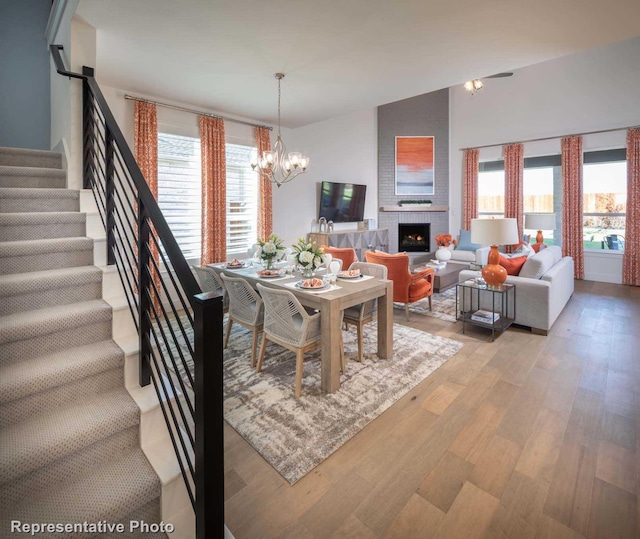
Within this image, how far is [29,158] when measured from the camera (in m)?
2.81

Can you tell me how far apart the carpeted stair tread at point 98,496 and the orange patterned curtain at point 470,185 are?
8396 mm

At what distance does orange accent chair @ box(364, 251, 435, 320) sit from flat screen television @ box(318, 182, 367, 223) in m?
2.86

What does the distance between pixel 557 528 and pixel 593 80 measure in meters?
8.07

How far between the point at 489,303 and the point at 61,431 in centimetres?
427

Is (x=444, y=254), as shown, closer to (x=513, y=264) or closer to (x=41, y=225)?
(x=513, y=264)

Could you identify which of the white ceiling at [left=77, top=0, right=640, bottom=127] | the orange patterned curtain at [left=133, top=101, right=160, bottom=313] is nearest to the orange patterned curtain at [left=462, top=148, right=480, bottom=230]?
the white ceiling at [left=77, top=0, right=640, bottom=127]

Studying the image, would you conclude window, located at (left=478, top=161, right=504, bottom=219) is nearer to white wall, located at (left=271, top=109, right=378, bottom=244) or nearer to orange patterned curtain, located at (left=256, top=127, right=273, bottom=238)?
white wall, located at (left=271, top=109, right=378, bottom=244)

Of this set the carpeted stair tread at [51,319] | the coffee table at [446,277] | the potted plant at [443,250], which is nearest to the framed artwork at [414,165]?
the potted plant at [443,250]

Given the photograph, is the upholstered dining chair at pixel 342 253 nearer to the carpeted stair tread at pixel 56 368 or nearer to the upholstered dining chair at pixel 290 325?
the upholstered dining chair at pixel 290 325

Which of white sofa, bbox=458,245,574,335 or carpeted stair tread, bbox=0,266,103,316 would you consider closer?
carpeted stair tread, bbox=0,266,103,316

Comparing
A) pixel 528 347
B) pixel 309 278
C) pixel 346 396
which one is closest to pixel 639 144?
pixel 528 347

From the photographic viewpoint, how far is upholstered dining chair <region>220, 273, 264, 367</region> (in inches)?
122

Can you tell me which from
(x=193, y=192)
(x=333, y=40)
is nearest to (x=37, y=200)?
(x=333, y=40)

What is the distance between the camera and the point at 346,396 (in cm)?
260
